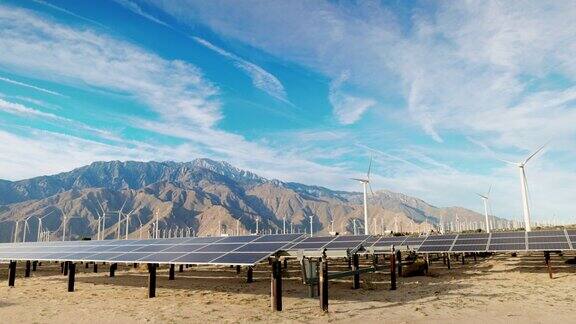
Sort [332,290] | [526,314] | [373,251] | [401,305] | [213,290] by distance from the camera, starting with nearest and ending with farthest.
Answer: [526,314]
[401,305]
[332,290]
[213,290]
[373,251]

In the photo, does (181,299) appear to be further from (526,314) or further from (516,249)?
(516,249)

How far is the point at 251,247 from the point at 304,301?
14.5 feet

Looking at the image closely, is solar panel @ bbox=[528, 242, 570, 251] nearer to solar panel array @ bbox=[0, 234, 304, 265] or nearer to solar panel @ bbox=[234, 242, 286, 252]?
solar panel array @ bbox=[0, 234, 304, 265]

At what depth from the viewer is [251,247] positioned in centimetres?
2481

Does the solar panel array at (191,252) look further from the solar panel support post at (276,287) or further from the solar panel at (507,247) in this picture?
the solar panel at (507,247)

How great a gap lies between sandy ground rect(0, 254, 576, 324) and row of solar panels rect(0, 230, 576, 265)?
258cm

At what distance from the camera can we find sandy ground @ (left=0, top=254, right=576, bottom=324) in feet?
65.3

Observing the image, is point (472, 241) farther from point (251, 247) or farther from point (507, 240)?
point (251, 247)

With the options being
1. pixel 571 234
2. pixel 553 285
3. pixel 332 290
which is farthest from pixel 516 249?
pixel 332 290

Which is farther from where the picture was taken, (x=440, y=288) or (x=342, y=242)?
(x=342, y=242)

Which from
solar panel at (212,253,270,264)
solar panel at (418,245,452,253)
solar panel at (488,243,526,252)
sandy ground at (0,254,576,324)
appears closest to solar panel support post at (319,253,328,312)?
sandy ground at (0,254,576,324)

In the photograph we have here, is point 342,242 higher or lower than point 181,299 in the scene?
higher

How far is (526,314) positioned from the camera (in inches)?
782

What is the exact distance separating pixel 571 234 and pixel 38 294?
4472 centimetres
